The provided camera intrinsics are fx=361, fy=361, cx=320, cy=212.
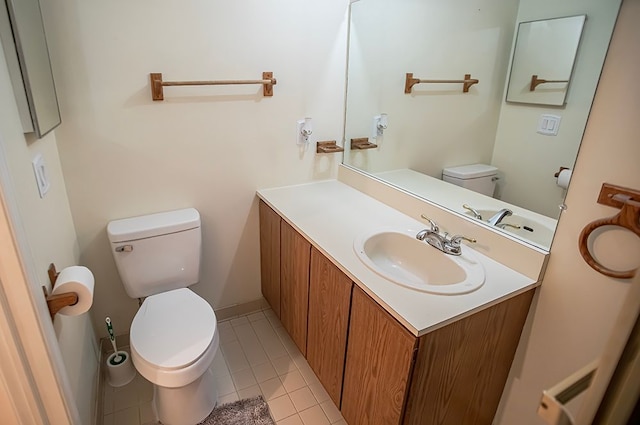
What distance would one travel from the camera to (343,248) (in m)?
1.47

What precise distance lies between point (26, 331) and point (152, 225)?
0.84 m

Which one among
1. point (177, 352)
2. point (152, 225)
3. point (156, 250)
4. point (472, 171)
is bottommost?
point (177, 352)

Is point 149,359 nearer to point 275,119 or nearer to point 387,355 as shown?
point 387,355

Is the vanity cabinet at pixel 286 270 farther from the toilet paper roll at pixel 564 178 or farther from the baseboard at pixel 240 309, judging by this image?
the toilet paper roll at pixel 564 178

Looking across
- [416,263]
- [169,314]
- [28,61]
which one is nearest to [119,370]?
[169,314]

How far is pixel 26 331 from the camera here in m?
0.96

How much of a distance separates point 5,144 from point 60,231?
603 mm

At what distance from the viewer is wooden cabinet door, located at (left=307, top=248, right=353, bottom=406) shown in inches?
55.2

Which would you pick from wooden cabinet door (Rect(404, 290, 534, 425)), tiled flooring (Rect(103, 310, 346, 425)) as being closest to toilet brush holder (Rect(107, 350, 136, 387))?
tiled flooring (Rect(103, 310, 346, 425))

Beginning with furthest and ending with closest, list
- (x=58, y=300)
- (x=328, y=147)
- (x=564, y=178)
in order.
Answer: (x=328, y=147), (x=564, y=178), (x=58, y=300)

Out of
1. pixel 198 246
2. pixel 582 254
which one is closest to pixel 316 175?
pixel 198 246

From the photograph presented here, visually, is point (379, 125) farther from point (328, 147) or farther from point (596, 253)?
point (596, 253)

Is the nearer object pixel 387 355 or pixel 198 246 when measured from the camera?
pixel 387 355

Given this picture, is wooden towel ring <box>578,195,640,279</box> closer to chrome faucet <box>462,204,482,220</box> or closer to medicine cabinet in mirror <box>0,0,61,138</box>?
chrome faucet <box>462,204,482,220</box>
